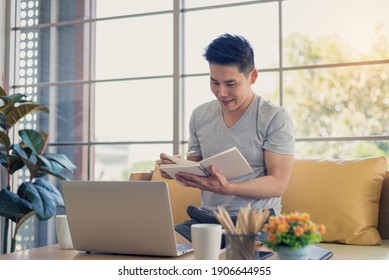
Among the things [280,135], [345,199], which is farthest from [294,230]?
[345,199]

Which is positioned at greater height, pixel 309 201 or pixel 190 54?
pixel 190 54

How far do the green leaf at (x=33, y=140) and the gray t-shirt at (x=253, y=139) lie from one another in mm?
1601

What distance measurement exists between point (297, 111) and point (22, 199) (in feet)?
5.93

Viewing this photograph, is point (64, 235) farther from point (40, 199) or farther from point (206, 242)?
point (40, 199)

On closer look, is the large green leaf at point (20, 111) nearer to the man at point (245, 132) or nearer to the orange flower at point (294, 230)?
the man at point (245, 132)

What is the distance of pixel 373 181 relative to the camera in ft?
7.56

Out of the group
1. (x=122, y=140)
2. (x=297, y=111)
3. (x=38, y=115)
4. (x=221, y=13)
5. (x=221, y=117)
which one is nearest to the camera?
(x=221, y=117)

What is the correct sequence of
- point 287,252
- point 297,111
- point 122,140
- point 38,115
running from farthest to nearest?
1. point 38,115
2. point 122,140
3. point 297,111
4. point 287,252

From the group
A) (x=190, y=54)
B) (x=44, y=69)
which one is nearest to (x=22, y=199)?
(x=44, y=69)

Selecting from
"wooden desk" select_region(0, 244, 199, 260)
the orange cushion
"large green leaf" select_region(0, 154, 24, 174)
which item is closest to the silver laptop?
"wooden desk" select_region(0, 244, 199, 260)

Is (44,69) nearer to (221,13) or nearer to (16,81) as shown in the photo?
(16,81)

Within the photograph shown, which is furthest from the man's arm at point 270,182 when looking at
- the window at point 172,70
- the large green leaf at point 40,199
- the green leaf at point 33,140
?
the green leaf at point 33,140

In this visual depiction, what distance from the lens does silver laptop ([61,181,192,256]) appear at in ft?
4.63
